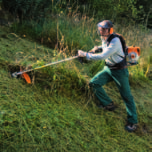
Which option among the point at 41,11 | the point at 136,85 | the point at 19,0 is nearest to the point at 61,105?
the point at 136,85

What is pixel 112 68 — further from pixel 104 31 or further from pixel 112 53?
pixel 104 31

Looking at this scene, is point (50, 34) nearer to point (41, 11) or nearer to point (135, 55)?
point (41, 11)

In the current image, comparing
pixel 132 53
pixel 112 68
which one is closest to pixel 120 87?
pixel 112 68

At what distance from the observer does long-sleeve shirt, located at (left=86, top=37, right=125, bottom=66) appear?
2.75m

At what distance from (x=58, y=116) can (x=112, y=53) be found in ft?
4.02

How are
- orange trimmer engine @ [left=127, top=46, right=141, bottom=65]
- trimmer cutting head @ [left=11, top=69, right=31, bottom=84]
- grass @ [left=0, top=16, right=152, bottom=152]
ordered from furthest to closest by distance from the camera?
1. trimmer cutting head @ [left=11, top=69, right=31, bottom=84]
2. orange trimmer engine @ [left=127, top=46, right=141, bottom=65]
3. grass @ [left=0, top=16, right=152, bottom=152]

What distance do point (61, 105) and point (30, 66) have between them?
0.94 m

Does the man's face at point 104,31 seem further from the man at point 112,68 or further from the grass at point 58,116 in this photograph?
the grass at point 58,116

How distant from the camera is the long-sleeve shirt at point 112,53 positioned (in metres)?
2.75

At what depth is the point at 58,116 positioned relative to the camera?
9.34ft

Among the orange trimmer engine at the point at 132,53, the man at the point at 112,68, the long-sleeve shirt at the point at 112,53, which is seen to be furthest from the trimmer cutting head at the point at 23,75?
the orange trimmer engine at the point at 132,53

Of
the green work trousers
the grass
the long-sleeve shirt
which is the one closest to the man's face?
the long-sleeve shirt

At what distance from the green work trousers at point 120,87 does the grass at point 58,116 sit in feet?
0.63

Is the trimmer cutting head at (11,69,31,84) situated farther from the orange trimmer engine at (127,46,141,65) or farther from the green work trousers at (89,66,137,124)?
the orange trimmer engine at (127,46,141,65)
